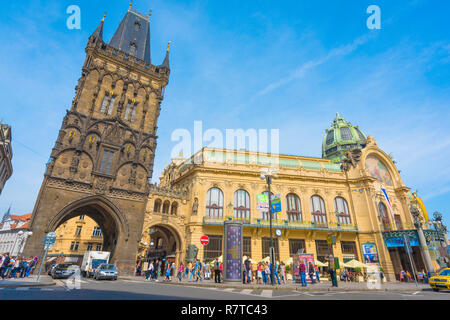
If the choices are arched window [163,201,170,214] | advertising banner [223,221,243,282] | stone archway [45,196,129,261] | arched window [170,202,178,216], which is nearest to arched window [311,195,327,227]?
arched window [170,202,178,216]

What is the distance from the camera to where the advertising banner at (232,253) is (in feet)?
54.0

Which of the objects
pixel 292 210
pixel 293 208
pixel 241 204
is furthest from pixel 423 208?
pixel 241 204

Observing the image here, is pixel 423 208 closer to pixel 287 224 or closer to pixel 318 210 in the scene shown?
pixel 318 210

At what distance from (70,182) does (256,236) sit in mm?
21841

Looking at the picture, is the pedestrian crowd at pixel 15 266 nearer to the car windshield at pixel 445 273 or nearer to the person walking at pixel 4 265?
the person walking at pixel 4 265

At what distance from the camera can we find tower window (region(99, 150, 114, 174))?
→ 2730cm

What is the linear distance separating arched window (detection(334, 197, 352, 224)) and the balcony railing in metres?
1.18

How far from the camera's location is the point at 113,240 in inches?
1069

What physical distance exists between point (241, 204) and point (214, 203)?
3644 mm

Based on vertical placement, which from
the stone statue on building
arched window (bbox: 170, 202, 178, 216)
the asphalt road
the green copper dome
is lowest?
the asphalt road

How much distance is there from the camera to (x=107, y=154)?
91.7 ft

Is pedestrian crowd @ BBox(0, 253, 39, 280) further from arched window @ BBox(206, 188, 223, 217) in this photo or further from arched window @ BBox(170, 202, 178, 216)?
arched window @ BBox(206, 188, 223, 217)

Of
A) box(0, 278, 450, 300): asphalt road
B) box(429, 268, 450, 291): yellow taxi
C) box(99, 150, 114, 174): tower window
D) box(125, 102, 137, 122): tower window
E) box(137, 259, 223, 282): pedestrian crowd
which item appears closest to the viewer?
box(0, 278, 450, 300): asphalt road
